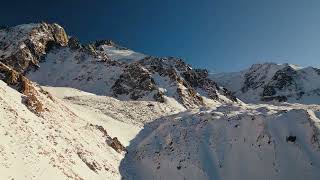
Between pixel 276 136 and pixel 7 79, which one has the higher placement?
pixel 7 79

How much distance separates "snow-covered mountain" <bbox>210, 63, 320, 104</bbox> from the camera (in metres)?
160

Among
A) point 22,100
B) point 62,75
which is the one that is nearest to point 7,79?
point 22,100

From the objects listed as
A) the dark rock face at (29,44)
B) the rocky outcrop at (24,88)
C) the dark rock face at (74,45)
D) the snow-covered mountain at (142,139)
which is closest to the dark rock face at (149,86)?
the snow-covered mountain at (142,139)

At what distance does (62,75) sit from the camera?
10338 centimetres

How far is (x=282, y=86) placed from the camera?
17212cm

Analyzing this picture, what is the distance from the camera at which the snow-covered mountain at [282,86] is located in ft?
526

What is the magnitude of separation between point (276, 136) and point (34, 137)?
25751 millimetres

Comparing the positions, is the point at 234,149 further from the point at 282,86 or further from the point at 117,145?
the point at 282,86

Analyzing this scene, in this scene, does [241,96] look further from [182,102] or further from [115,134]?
[115,134]

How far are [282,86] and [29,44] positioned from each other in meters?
101

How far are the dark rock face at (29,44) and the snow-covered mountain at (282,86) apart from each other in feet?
262

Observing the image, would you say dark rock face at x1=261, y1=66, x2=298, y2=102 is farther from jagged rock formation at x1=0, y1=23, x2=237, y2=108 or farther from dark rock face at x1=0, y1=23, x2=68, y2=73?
dark rock face at x1=0, y1=23, x2=68, y2=73

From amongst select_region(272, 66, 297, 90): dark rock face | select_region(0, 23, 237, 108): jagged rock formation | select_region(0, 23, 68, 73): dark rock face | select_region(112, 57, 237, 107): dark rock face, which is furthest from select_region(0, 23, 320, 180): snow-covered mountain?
select_region(272, 66, 297, 90): dark rock face

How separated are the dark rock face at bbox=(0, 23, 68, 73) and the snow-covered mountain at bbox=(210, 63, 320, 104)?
262 ft
